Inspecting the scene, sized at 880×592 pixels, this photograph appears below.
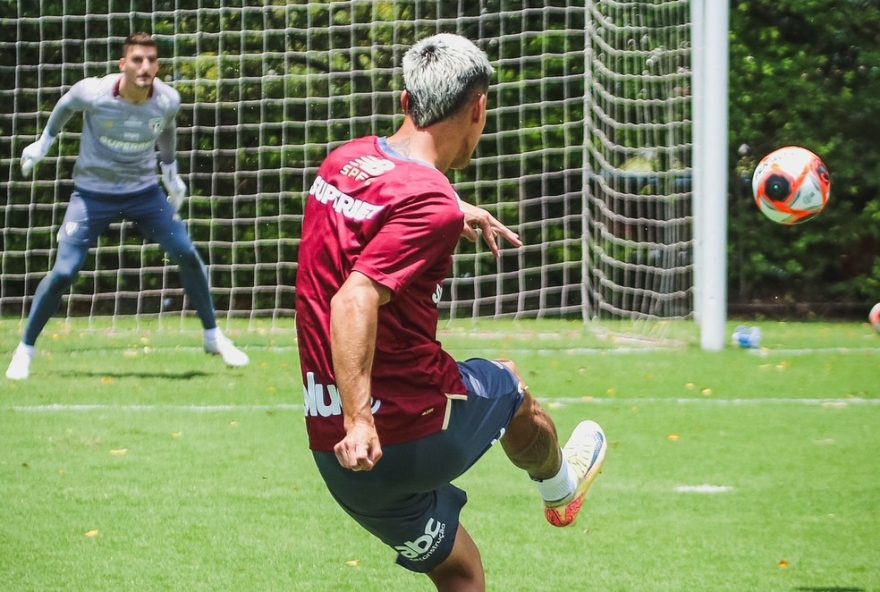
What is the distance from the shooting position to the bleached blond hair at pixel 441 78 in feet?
10.8

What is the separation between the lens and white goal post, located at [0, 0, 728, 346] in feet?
38.1

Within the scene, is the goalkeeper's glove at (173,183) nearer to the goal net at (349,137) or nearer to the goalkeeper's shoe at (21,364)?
the goalkeeper's shoe at (21,364)

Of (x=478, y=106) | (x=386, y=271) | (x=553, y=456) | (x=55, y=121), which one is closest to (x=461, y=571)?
(x=553, y=456)

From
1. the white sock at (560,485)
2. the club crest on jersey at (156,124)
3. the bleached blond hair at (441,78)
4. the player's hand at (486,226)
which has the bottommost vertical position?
the white sock at (560,485)

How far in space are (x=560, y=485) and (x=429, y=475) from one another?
0.83 metres

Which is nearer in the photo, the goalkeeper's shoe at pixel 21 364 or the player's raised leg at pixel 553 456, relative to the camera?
the player's raised leg at pixel 553 456

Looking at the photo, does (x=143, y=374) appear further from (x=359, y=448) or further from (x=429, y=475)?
(x=359, y=448)

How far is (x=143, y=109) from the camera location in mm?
8852

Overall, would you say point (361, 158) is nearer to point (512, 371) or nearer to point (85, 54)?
point (512, 371)

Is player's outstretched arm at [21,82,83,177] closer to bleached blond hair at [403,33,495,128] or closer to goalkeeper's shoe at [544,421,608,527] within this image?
goalkeeper's shoe at [544,421,608,527]

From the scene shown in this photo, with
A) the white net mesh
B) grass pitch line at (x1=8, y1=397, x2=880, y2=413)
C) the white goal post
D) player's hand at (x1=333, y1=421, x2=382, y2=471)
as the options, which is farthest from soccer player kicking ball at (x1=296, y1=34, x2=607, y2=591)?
the white goal post

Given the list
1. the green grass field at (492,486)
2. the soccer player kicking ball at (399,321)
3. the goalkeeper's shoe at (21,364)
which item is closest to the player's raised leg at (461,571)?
the soccer player kicking ball at (399,321)

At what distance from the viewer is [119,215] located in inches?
352

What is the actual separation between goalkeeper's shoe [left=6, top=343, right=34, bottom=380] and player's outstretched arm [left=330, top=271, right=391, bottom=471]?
6.10 m
